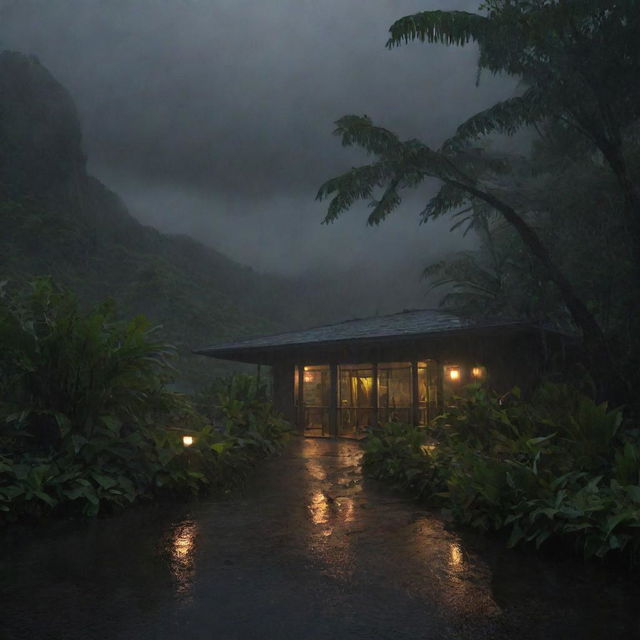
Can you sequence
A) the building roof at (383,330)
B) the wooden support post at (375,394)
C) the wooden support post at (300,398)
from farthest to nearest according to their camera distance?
1. the wooden support post at (300,398)
2. the wooden support post at (375,394)
3. the building roof at (383,330)

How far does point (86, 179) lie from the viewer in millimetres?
52188

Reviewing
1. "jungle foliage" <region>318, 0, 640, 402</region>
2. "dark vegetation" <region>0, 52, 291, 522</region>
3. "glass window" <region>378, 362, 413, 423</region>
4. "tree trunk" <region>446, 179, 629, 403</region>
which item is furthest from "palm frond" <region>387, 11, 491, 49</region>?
"glass window" <region>378, 362, 413, 423</region>

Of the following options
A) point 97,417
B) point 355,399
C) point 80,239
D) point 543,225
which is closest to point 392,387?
point 355,399

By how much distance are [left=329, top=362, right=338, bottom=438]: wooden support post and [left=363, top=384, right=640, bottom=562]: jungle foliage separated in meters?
7.57

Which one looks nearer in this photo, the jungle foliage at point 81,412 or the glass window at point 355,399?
the jungle foliage at point 81,412

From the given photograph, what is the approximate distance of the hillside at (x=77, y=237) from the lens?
34875 millimetres

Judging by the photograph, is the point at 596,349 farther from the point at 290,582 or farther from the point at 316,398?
the point at 316,398

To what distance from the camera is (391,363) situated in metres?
15.5

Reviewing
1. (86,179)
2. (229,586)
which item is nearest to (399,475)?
(229,586)

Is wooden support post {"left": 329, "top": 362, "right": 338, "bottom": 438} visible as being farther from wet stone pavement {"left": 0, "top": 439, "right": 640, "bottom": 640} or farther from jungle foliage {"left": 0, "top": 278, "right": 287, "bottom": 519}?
wet stone pavement {"left": 0, "top": 439, "right": 640, "bottom": 640}

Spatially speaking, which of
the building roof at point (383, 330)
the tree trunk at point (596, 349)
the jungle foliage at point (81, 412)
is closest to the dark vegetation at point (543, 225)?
the tree trunk at point (596, 349)

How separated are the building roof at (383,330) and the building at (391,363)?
26mm

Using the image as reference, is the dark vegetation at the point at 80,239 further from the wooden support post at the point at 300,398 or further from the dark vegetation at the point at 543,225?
the dark vegetation at the point at 543,225

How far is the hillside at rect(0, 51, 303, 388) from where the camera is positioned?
34.9 metres
